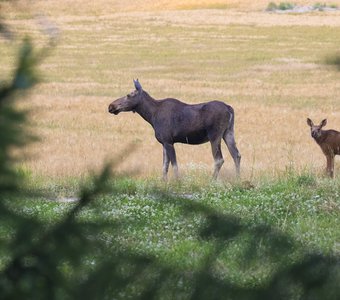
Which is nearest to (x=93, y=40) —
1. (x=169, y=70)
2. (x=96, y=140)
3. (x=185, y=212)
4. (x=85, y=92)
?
(x=169, y=70)

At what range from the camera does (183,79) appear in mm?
40281

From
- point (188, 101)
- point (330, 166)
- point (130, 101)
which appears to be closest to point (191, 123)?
point (130, 101)

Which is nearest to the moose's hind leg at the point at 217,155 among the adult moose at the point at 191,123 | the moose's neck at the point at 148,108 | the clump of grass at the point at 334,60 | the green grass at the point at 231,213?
the adult moose at the point at 191,123

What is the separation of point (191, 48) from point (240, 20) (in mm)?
22434

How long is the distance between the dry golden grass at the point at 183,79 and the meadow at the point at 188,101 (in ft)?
0.13

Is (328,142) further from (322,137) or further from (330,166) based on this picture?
(330,166)

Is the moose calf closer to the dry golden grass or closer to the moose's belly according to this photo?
the dry golden grass

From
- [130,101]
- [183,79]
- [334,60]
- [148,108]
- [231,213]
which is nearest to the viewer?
[334,60]

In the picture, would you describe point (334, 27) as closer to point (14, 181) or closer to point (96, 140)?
point (96, 140)

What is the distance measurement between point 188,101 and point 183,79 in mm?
8568

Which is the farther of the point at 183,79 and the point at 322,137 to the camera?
the point at 183,79

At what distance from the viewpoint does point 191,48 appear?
55594 millimetres

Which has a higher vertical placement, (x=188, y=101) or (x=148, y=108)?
(x=148, y=108)

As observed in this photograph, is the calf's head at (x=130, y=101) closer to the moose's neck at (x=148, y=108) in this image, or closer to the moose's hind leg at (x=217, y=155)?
the moose's neck at (x=148, y=108)
